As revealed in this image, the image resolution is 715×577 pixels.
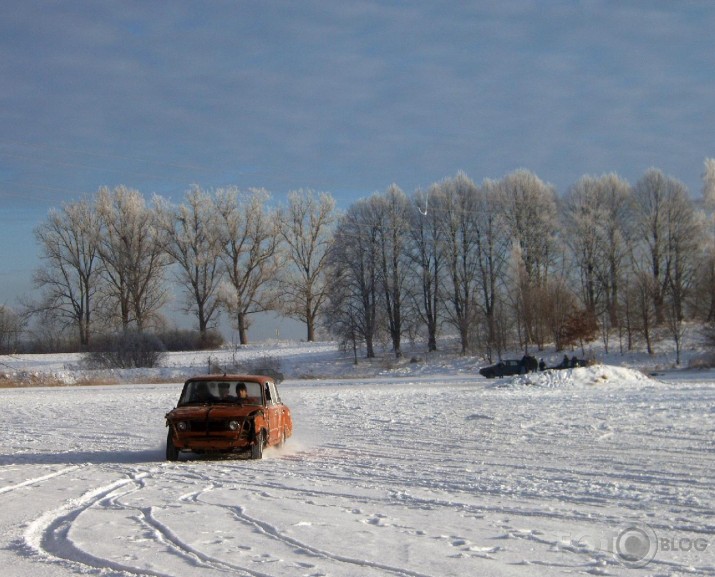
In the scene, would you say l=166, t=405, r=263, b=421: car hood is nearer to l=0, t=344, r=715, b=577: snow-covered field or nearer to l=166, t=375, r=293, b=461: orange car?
l=166, t=375, r=293, b=461: orange car

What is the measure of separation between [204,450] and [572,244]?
6054 centimetres

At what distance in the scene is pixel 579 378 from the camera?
34.8m

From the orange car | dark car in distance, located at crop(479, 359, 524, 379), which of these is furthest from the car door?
dark car in distance, located at crop(479, 359, 524, 379)

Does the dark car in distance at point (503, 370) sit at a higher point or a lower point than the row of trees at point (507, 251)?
lower

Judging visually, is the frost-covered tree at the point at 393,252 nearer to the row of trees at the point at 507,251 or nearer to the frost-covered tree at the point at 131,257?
the row of trees at the point at 507,251

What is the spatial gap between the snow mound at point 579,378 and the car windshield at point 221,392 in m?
18.8

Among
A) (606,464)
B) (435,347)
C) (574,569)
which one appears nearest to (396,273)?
(435,347)

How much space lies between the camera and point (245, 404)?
50.6ft

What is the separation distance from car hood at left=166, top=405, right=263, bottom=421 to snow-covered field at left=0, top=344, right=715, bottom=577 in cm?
83

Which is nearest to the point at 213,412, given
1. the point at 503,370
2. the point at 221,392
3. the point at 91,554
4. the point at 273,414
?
the point at 273,414

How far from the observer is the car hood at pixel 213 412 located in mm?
14180

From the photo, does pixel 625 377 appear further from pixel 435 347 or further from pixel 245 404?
pixel 435 347

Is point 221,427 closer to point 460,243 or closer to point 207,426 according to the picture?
point 207,426

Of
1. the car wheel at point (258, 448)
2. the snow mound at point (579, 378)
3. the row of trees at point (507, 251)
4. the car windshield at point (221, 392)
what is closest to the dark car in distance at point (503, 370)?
the snow mound at point (579, 378)
